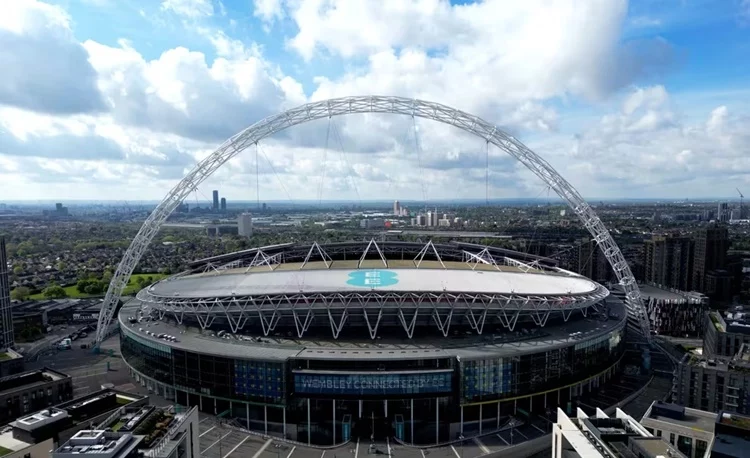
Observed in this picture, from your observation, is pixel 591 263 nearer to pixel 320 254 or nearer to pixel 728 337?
pixel 728 337

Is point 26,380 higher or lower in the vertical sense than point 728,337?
lower

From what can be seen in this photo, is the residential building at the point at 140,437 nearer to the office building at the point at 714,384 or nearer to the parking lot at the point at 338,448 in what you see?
the parking lot at the point at 338,448

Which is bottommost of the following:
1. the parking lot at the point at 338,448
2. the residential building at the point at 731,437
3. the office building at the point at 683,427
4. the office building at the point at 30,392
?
the parking lot at the point at 338,448

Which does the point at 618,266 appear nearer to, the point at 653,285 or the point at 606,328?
the point at 606,328

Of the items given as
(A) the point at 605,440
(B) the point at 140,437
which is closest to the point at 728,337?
(A) the point at 605,440

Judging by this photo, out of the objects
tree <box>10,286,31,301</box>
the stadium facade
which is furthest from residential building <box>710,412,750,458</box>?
tree <box>10,286,31,301</box>

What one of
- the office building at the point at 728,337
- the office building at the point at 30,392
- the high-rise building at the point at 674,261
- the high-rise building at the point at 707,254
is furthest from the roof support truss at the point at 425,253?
the high-rise building at the point at 707,254

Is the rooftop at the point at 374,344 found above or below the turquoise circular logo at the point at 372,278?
below
